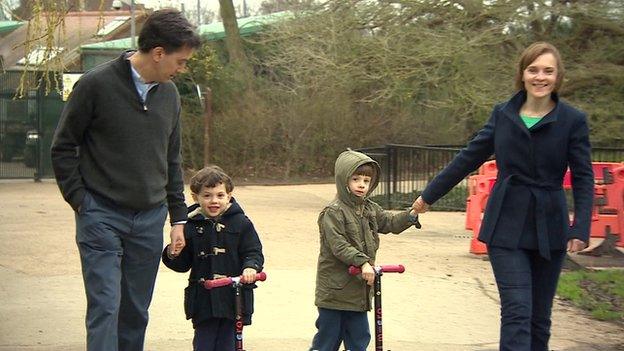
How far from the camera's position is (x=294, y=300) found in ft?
27.8

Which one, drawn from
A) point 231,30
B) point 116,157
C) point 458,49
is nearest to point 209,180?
point 116,157

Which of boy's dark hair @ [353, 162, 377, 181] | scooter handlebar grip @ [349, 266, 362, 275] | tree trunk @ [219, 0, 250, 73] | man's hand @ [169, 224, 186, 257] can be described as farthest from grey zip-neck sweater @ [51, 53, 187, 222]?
tree trunk @ [219, 0, 250, 73]

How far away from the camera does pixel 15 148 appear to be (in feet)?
79.3

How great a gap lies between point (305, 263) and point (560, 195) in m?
5.55

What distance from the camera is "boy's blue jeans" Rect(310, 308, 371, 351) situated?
591 centimetres

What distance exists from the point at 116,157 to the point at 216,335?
4.06 ft

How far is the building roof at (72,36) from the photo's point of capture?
8.05 m

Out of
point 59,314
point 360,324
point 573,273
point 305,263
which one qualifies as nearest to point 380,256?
point 305,263

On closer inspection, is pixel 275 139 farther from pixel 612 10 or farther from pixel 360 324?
pixel 360 324

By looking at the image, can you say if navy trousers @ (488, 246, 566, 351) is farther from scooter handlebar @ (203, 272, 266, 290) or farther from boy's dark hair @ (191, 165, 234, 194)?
boy's dark hair @ (191, 165, 234, 194)

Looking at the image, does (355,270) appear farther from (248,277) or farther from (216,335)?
(216,335)

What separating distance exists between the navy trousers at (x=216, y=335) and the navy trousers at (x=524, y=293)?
144 cm

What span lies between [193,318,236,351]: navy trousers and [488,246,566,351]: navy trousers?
4.72 feet

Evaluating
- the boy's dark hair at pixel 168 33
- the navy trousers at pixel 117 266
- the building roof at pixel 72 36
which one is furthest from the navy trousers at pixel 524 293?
the building roof at pixel 72 36
